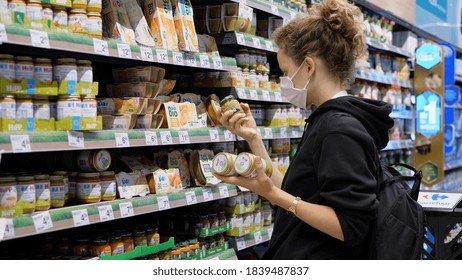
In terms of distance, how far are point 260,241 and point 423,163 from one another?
4.36 m

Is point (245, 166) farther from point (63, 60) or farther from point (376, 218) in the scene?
point (63, 60)

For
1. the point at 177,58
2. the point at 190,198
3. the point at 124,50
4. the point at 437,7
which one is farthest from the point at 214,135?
the point at 437,7

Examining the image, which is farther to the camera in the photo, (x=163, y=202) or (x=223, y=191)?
(x=223, y=191)

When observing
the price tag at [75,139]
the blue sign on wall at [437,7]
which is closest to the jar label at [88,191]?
the price tag at [75,139]

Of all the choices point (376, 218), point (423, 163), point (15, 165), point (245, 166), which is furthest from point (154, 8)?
point (423, 163)

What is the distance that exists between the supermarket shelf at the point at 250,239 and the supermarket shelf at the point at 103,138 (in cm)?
68

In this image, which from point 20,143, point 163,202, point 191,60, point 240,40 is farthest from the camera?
point 240,40

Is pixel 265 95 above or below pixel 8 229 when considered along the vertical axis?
above

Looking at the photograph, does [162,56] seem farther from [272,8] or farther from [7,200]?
[272,8]

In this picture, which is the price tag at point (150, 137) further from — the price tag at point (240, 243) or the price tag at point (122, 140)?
the price tag at point (240, 243)

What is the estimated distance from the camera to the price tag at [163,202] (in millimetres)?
3111

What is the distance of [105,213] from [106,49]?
72 cm

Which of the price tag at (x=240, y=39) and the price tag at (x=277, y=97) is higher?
the price tag at (x=240, y=39)

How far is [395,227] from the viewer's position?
202 cm
